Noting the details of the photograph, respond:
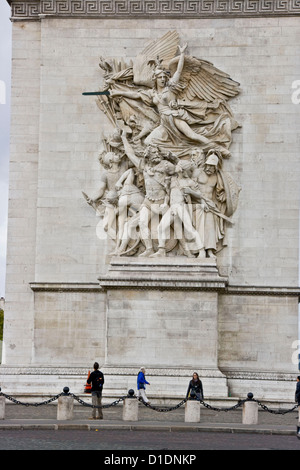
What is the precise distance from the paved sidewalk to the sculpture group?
18.6 ft

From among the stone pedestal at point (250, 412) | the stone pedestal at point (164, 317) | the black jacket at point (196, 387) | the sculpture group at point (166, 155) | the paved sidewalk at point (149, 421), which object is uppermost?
the sculpture group at point (166, 155)

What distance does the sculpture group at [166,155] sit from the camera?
33719mm

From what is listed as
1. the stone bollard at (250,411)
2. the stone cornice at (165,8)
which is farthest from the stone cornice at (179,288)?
the stone cornice at (165,8)

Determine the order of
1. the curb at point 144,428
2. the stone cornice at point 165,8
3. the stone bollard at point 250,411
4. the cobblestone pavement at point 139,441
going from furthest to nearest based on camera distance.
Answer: the stone cornice at point 165,8 → the stone bollard at point 250,411 → the curb at point 144,428 → the cobblestone pavement at point 139,441

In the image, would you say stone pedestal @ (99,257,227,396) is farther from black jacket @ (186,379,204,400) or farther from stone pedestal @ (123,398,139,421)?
stone pedestal @ (123,398,139,421)

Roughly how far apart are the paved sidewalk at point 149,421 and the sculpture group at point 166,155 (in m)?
5.67

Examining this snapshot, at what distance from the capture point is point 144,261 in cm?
3347

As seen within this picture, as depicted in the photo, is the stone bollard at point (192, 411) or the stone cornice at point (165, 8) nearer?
the stone bollard at point (192, 411)

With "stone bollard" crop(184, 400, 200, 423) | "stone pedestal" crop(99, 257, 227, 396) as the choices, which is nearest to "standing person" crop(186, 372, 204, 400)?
"stone bollard" crop(184, 400, 200, 423)

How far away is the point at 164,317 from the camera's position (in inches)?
1300

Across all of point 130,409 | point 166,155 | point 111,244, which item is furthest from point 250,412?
point 166,155

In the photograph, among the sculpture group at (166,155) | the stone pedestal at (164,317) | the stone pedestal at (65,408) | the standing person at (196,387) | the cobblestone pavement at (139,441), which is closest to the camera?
the cobblestone pavement at (139,441)

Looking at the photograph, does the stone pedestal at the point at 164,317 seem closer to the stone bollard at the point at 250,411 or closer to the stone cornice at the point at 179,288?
the stone cornice at the point at 179,288
